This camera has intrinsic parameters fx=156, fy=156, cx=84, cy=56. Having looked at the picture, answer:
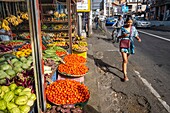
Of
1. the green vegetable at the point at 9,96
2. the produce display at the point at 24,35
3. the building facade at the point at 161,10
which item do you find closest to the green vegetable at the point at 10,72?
the green vegetable at the point at 9,96

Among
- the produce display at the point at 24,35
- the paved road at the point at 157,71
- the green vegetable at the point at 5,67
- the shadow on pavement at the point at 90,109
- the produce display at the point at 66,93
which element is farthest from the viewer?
the produce display at the point at 24,35

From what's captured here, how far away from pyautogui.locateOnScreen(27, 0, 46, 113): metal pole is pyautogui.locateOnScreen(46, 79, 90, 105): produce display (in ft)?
1.41

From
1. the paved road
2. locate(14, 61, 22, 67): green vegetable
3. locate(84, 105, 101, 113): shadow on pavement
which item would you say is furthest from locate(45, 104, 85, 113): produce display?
the paved road

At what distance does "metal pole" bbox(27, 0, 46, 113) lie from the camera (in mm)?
2279

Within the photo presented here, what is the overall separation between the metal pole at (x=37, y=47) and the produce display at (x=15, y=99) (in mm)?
161

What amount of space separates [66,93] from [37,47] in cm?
128

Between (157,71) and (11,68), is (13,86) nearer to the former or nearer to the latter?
(11,68)

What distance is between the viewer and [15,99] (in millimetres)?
2434

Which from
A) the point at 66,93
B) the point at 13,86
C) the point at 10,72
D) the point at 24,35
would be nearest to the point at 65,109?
the point at 66,93

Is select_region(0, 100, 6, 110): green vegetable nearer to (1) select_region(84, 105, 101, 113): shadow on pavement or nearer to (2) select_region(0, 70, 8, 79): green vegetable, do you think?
(2) select_region(0, 70, 8, 79): green vegetable

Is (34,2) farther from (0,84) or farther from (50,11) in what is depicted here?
(50,11)

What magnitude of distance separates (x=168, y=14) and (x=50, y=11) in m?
28.3

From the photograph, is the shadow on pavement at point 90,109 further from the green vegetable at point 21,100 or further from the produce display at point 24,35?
the produce display at point 24,35

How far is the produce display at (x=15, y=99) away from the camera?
89.2 inches
